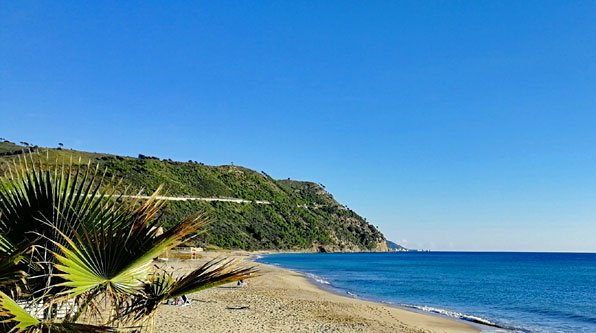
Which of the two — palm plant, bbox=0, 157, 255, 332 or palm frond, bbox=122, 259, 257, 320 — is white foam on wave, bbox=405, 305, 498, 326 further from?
palm plant, bbox=0, 157, 255, 332

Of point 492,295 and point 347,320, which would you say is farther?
point 492,295

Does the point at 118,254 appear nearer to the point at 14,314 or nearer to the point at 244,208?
the point at 14,314

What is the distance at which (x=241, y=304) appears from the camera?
20141mm

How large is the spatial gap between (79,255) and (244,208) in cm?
9744

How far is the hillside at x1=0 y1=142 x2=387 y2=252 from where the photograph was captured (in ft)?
263

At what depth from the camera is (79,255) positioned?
12.2 feet

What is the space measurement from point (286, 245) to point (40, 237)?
10774 cm

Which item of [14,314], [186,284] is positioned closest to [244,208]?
[186,284]

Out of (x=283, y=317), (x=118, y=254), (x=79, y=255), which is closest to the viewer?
(x=79, y=255)

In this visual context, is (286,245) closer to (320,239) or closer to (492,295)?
(320,239)

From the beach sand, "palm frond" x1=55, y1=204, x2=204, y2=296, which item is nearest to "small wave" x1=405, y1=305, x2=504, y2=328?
the beach sand

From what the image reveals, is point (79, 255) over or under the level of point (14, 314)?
over

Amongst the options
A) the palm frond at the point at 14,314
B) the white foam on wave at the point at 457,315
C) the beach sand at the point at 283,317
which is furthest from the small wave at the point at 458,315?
the palm frond at the point at 14,314

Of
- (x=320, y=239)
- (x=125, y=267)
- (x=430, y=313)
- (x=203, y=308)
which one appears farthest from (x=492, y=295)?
(x=320, y=239)
